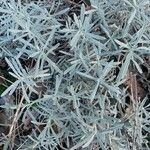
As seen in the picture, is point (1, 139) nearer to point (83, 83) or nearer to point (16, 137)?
point (16, 137)

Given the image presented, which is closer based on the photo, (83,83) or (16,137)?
(83,83)

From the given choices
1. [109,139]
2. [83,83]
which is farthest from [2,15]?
[109,139]

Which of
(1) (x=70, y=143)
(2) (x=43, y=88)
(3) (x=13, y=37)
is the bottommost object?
(1) (x=70, y=143)

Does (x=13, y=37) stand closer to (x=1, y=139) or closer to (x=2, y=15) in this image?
(x=2, y=15)

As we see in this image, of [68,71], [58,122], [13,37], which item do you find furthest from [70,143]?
[13,37]

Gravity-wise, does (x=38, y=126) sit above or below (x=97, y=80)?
below

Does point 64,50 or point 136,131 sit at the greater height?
point 64,50
